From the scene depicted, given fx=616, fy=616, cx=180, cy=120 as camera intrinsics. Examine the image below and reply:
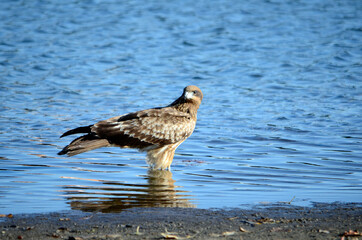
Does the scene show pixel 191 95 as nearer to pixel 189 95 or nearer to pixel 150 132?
pixel 189 95

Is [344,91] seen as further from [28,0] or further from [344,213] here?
[28,0]

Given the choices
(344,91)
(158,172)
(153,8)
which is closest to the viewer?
(158,172)

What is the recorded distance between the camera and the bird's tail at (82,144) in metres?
8.43

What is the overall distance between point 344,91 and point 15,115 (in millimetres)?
7461

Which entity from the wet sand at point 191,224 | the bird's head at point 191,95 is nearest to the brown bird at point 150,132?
the bird's head at point 191,95

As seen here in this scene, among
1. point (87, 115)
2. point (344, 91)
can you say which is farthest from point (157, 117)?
point (344, 91)

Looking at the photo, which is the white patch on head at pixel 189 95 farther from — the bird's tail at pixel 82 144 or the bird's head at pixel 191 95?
the bird's tail at pixel 82 144

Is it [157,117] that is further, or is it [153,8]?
[153,8]

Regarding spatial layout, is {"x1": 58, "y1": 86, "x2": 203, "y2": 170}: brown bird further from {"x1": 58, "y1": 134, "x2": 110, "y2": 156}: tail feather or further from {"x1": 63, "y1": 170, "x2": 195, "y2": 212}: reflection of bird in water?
{"x1": 63, "y1": 170, "x2": 195, "y2": 212}: reflection of bird in water

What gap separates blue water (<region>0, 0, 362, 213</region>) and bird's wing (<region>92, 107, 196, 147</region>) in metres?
0.43

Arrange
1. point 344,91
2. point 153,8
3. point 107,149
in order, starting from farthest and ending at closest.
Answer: point 153,8, point 344,91, point 107,149

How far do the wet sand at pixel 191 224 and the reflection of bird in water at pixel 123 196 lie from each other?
31 centimetres

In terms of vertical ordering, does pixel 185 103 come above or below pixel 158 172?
above

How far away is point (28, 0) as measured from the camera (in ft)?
80.5
